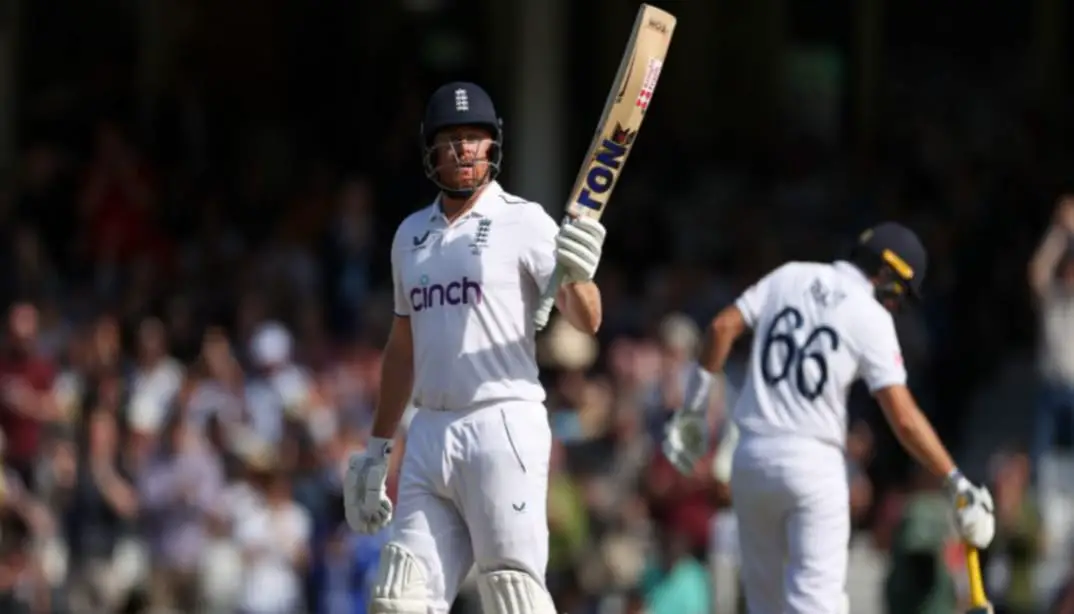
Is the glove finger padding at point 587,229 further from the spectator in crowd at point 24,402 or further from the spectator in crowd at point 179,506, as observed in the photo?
the spectator in crowd at point 24,402

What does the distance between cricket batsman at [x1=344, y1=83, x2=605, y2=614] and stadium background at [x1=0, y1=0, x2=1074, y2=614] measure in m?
5.07

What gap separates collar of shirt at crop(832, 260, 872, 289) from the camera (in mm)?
10172

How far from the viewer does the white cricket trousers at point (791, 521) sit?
9.82 meters

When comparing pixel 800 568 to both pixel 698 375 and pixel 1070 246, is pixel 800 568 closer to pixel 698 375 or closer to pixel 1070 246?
pixel 698 375

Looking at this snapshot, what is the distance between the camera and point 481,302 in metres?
8.52

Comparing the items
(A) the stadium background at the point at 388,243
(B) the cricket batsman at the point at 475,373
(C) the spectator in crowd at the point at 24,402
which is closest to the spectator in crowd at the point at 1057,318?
(A) the stadium background at the point at 388,243

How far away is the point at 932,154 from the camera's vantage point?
17.5 m

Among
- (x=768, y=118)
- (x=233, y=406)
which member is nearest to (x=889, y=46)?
(x=768, y=118)

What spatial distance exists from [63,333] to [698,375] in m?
6.53

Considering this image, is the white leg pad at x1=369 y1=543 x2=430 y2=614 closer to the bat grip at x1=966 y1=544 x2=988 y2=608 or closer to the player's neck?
the player's neck

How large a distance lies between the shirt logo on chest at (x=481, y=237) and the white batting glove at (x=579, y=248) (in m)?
0.29

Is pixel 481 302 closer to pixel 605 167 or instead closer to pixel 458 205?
pixel 458 205

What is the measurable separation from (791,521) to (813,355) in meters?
0.63

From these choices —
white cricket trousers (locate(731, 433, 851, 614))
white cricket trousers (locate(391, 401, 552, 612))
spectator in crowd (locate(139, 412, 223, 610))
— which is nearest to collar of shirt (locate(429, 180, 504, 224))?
white cricket trousers (locate(391, 401, 552, 612))
